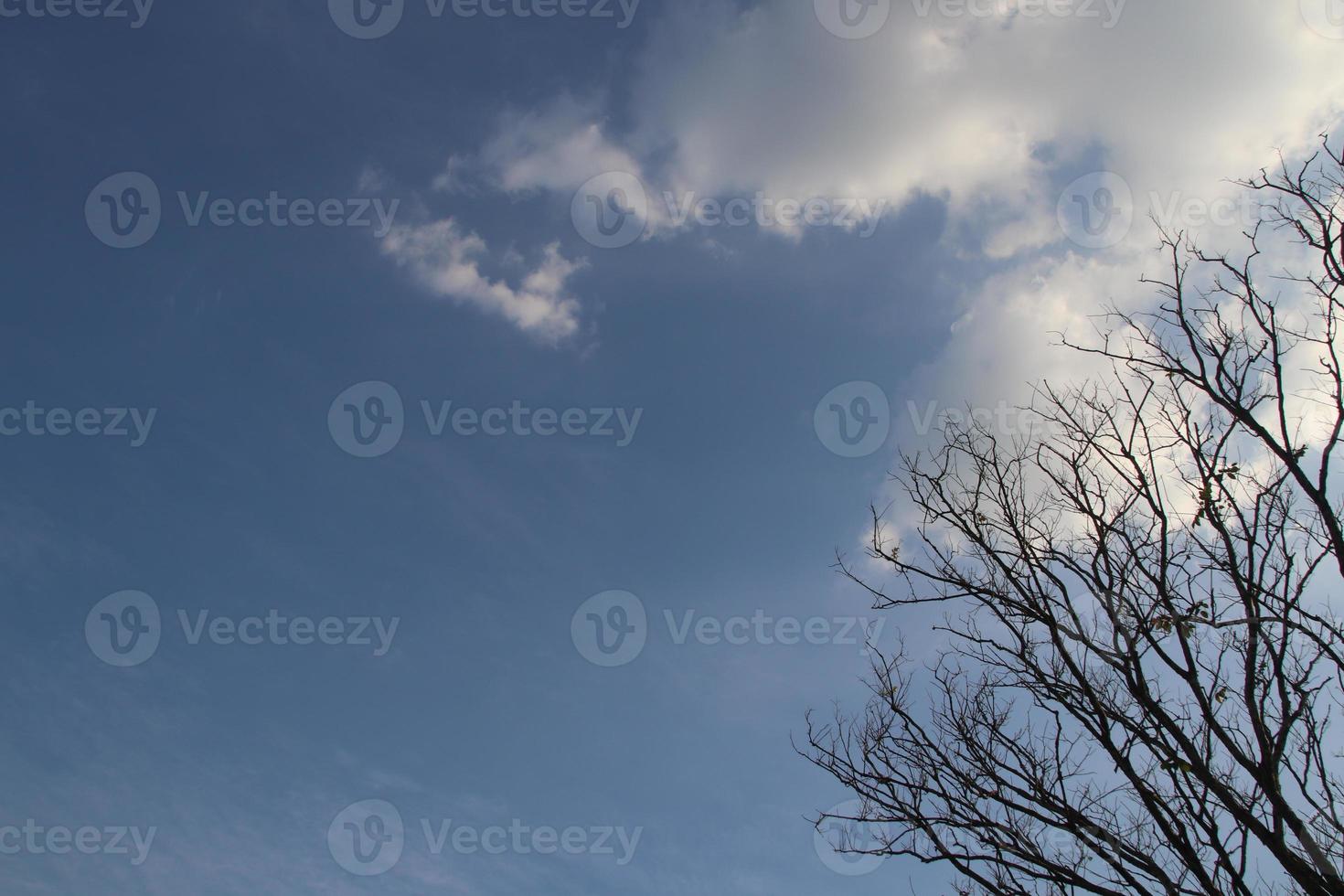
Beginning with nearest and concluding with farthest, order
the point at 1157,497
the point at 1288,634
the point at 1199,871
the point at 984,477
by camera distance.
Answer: the point at 1199,871, the point at 1288,634, the point at 1157,497, the point at 984,477

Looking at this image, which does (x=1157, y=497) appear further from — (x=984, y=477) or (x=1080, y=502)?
(x=984, y=477)

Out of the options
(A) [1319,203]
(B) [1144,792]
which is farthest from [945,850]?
(A) [1319,203]

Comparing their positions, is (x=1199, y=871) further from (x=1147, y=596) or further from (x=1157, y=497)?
(x=1157, y=497)

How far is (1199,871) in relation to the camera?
6.33 metres

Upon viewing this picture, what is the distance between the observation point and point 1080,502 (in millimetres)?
7512

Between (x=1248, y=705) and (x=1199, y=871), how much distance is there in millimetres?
1295

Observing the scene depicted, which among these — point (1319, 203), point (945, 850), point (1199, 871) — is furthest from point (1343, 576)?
point (945, 850)

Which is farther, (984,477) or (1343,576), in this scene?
(984,477)

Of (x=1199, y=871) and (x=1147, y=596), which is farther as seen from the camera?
(x=1147, y=596)

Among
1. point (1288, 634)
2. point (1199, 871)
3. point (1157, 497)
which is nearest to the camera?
point (1199, 871)

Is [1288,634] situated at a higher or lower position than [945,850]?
higher

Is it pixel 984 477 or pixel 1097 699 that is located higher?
pixel 984 477

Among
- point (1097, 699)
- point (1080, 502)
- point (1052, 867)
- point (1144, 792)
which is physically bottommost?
point (1052, 867)

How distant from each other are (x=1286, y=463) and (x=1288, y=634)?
1.34 metres
